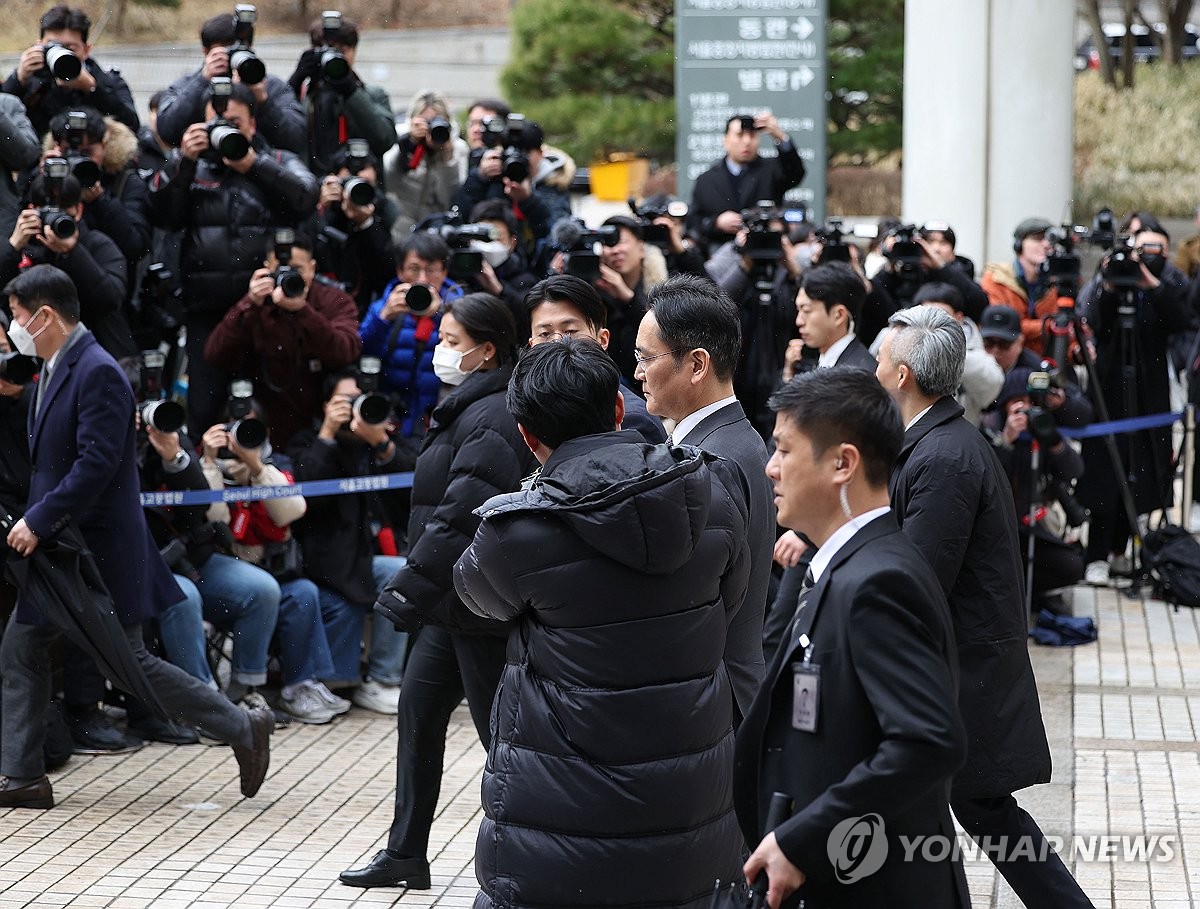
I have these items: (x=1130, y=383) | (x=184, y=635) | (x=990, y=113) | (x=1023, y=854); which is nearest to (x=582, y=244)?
(x=184, y=635)

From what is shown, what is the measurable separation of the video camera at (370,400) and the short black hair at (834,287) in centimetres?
210

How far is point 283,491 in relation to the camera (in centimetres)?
746

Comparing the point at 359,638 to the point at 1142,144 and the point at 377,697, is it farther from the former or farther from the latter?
the point at 1142,144

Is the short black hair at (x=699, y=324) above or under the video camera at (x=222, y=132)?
under

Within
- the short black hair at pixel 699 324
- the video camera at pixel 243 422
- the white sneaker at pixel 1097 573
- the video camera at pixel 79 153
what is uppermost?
the video camera at pixel 79 153

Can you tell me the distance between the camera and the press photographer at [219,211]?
26.8 ft

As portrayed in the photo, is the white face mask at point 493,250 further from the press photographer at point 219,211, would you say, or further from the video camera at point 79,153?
the video camera at point 79,153

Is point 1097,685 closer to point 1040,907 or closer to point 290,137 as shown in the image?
point 1040,907

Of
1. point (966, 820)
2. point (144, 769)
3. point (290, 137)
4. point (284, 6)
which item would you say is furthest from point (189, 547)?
point (284, 6)

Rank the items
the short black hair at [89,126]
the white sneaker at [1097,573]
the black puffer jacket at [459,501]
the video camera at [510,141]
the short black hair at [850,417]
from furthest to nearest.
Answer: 1. the white sneaker at [1097,573]
2. the video camera at [510,141]
3. the short black hair at [89,126]
4. the black puffer jacket at [459,501]
5. the short black hair at [850,417]

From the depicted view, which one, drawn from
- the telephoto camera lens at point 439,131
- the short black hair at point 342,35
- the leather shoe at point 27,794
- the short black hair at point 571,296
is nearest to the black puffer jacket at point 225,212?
the short black hair at point 342,35

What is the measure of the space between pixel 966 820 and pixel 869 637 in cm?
177

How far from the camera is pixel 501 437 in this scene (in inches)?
201

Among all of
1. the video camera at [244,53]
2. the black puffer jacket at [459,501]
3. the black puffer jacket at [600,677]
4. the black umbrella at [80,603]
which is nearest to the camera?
the black puffer jacket at [600,677]
